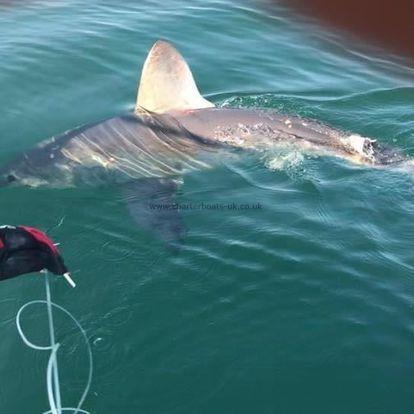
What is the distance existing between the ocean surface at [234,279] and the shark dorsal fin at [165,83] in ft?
3.21

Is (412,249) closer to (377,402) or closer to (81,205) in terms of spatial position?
(377,402)

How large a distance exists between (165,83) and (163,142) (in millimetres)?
720

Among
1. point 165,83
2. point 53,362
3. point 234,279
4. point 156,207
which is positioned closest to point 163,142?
point 165,83

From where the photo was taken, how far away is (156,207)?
6449 millimetres

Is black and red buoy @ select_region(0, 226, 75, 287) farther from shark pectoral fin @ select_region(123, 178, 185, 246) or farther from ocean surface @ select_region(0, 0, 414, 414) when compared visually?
shark pectoral fin @ select_region(123, 178, 185, 246)

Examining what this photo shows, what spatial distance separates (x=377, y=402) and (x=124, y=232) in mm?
2776

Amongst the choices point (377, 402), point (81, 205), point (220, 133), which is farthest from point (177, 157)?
point (377, 402)

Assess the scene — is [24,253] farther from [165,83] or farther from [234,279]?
[165,83]

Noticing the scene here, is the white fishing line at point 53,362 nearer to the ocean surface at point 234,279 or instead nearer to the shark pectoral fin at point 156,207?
the ocean surface at point 234,279

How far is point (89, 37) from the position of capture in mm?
11141

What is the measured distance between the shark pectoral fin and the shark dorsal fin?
1.10 metres

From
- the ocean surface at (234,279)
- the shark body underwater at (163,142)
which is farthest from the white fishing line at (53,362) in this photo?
the shark body underwater at (163,142)

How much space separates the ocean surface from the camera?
14.8 feet

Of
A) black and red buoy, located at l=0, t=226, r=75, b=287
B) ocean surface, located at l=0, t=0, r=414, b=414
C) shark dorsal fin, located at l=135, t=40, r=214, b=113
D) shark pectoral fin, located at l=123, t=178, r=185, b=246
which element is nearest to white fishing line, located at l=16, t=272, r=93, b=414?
ocean surface, located at l=0, t=0, r=414, b=414
